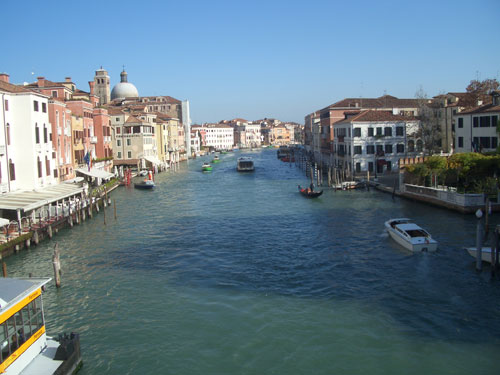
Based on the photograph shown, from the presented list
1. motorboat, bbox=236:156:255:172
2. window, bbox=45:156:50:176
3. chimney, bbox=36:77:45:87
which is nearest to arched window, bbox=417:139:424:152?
motorboat, bbox=236:156:255:172

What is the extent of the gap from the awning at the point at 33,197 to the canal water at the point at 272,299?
183 centimetres

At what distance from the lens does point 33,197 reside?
2216 centimetres

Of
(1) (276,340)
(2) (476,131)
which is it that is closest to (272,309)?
(1) (276,340)

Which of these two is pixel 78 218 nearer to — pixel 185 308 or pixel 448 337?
pixel 185 308

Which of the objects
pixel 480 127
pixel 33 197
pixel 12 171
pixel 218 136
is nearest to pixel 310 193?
pixel 480 127

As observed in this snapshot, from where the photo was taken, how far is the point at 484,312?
38.8 ft

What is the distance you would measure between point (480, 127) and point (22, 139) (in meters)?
27.4

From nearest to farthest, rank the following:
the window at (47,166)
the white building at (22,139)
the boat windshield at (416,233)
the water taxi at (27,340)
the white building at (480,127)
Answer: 1. the water taxi at (27,340)
2. the boat windshield at (416,233)
3. the white building at (22,139)
4. the window at (47,166)
5. the white building at (480,127)

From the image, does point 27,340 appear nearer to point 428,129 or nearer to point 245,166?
point 428,129

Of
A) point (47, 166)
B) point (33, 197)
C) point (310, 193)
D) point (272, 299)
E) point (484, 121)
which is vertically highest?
point (484, 121)

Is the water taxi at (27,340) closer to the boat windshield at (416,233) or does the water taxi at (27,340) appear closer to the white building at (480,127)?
the boat windshield at (416,233)

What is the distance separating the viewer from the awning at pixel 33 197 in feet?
64.0

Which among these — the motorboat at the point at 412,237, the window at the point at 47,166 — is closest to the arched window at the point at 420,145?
the motorboat at the point at 412,237

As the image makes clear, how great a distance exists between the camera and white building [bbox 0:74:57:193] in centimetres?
2300
